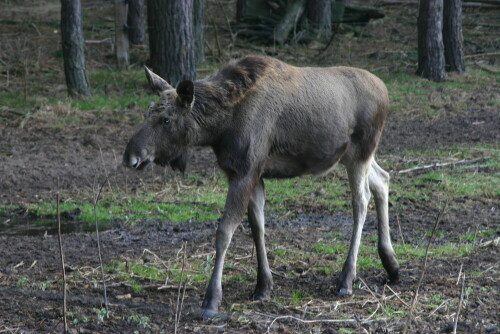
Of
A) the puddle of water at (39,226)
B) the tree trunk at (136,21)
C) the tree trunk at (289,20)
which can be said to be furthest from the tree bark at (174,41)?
the tree trunk at (289,20)

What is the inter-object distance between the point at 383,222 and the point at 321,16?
16.3 m

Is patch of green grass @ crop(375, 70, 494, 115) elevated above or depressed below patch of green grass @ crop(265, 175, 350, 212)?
above

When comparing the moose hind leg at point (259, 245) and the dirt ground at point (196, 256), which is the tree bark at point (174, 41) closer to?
the dirt ground at point (196, 256)

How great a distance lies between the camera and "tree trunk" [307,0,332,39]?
74.8 feet

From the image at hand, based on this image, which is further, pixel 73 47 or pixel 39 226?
pixel 73 47

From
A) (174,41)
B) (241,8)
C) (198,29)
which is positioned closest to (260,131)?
(174,41)

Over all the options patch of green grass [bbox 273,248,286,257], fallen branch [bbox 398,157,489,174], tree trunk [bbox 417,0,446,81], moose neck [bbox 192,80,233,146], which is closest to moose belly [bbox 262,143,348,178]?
moose neck [bbox 192,80,233,146]

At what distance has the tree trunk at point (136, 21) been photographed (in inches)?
809

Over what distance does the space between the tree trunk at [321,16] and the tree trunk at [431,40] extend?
475 cm

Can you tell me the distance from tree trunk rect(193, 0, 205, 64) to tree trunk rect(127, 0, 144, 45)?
6.31 ft

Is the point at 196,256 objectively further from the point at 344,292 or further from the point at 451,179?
the point at 451,179

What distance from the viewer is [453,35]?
18.9 metres

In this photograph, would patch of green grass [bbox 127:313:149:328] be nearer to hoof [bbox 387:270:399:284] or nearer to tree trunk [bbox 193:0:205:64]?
hoof [bbox 387:270:399:284]

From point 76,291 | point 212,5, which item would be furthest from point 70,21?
point 212,5
